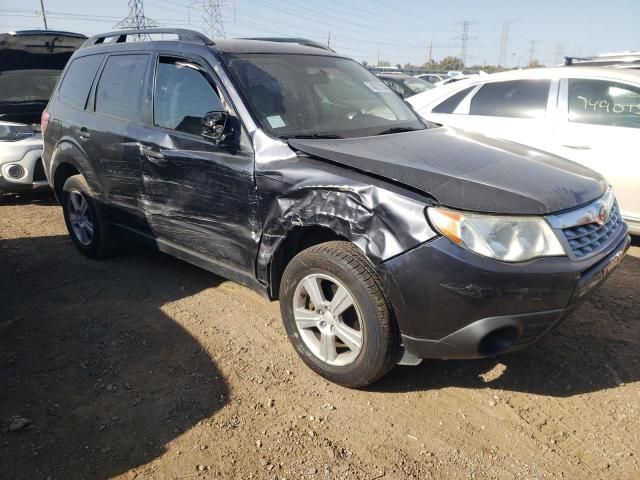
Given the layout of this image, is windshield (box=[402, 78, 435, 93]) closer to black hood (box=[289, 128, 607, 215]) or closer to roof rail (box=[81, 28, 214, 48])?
roof rail (box=[81, 28, 214, 48])

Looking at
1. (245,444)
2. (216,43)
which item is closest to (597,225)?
(245,444)

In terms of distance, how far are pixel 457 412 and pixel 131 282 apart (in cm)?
280

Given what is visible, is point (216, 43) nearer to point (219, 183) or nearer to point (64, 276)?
point (219, 183)

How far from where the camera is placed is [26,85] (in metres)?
7.05

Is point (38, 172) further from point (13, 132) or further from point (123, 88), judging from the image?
point (123, 88)

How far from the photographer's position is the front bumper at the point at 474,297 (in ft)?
7.32

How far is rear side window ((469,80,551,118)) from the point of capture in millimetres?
5199

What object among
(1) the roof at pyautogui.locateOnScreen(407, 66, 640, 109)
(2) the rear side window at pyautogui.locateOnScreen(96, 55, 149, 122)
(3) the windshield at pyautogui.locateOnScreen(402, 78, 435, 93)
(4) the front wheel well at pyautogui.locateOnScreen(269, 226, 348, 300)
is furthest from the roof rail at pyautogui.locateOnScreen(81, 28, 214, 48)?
(3) the windshield at pyautogui.locateOnScreen(402, 78, 435, 93)

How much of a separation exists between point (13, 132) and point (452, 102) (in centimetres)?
526

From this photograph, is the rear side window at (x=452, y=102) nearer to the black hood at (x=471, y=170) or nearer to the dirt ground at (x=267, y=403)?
the black hood at (x=471, y=170)

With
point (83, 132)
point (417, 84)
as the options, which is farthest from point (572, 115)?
point (417, 84)

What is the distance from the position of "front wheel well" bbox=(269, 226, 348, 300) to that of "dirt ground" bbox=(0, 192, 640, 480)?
46 cm

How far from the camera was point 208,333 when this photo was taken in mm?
3375

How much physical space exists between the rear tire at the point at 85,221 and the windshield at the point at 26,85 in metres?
3.01
